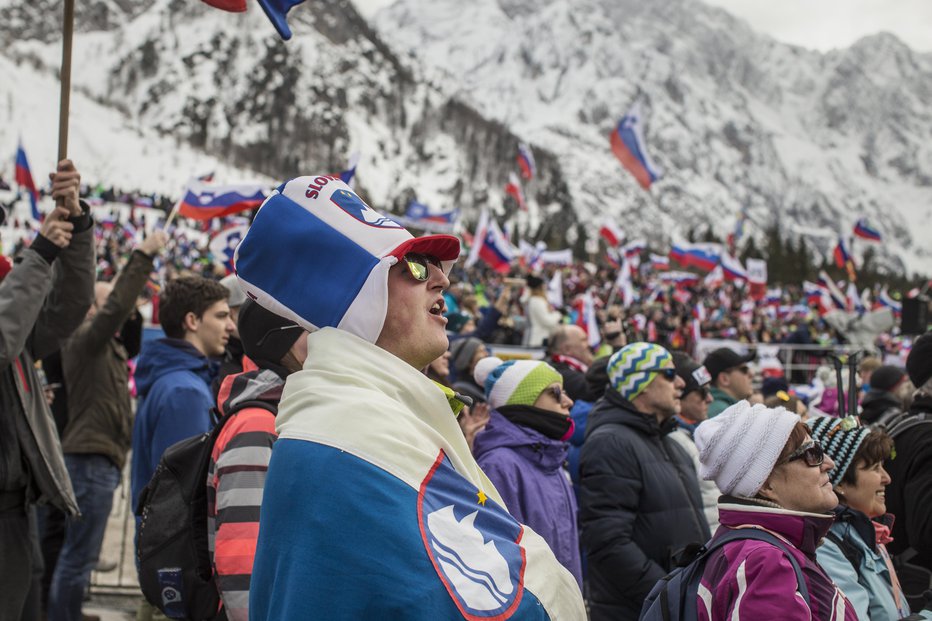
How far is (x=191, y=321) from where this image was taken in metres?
4.08

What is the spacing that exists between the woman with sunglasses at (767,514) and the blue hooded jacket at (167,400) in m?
2.21

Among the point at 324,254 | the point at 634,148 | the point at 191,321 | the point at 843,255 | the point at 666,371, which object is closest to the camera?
the point at 324,254

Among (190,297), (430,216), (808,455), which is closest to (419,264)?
(808,455)

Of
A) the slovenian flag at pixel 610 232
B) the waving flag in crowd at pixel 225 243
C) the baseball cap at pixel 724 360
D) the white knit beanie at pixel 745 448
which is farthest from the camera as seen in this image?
the slovenian flag at pixel 610 232

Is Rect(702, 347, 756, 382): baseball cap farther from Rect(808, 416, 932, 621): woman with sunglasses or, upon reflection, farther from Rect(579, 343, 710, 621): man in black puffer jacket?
Rect(808, 416, 932, 621): woman with sunglasses

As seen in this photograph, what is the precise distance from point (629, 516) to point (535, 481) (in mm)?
440

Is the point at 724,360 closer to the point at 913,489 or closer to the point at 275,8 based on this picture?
the point at 913,489

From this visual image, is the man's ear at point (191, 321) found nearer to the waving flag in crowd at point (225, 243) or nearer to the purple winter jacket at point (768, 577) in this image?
the purple winter jacket at point (768, 577)

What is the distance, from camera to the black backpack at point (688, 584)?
2318mm

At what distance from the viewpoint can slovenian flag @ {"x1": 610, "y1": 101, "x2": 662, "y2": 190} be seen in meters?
17.5

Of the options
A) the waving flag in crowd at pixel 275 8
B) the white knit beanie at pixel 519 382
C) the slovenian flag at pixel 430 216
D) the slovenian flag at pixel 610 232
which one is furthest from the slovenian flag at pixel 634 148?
the waving flag in crowd at pixel 275 8

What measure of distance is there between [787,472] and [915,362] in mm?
1766

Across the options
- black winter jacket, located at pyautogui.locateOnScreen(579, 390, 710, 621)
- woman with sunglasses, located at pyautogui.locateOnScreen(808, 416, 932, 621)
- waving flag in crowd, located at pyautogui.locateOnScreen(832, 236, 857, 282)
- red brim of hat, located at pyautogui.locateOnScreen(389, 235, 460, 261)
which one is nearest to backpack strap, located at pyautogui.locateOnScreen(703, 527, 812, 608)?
woman with sunglasses, located at pyautogui.locateOnScreen(808, 416, 932, 621)

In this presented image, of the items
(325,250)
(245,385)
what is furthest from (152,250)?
(325,250)
